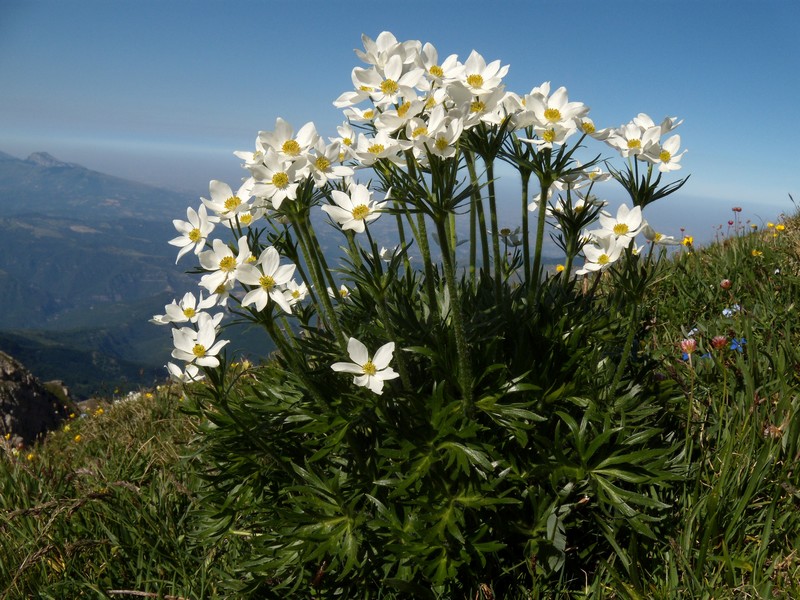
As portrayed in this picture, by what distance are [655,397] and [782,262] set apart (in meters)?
3.78

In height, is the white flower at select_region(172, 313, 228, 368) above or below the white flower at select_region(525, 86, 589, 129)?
below

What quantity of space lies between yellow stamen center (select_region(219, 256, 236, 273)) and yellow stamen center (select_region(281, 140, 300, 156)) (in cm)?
62

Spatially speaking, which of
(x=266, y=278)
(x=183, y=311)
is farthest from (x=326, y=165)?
(x=183, y=311)

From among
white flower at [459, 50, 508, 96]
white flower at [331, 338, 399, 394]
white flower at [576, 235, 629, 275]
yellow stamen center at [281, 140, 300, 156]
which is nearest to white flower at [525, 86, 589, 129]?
white flower at [459, 50, 508, 96]

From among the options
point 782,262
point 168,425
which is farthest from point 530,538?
point 168,425

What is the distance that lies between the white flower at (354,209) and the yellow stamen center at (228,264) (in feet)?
1.80

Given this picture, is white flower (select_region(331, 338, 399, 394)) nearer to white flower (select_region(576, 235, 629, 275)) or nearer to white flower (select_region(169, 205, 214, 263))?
white flower (select_region(169, 205, 214, 263))

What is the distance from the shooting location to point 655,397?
12.5 ft

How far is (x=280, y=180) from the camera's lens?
279 centimetres

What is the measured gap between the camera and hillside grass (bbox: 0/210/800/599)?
3.03 meters

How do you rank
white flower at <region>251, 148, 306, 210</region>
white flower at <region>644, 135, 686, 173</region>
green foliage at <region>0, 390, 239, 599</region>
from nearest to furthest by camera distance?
white flower at <region>251, 148, 306, 210</region> → white flower at <region>644, 135, 686, 173</region> → green foliage at <region>0, 390, 239, 599</region>

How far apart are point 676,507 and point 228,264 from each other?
293cm

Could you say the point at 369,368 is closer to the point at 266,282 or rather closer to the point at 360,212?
the point at 266,282

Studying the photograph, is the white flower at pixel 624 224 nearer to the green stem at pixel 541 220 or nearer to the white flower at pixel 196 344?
the green stem at pixel 541 220
